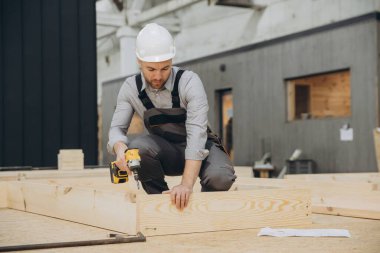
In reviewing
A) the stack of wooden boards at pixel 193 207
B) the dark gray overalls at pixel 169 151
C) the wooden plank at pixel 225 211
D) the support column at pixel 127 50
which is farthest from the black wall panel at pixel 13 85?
the support column at pixel 127 50

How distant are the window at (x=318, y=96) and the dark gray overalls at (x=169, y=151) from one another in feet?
22.6

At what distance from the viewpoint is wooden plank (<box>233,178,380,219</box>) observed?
3.70 meters

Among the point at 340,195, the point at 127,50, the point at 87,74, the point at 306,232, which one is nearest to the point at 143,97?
the point at 306,232

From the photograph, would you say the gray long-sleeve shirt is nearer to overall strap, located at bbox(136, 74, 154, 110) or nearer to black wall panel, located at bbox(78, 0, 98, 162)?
overall strap, located at bbox(136, 74, 154, 110)

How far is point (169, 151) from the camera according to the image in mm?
3551

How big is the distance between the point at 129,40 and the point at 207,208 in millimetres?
12736

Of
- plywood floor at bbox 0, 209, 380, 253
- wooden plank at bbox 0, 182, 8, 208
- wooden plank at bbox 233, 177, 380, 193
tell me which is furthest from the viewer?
wooden plank at bbox 0, 182, 8, 208

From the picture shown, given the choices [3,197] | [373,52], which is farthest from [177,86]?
[373,52]

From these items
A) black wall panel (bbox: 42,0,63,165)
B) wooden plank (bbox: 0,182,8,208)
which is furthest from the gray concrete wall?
wooden plank (bbox: 0,182,8,208)

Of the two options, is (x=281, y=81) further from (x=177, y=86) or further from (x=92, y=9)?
(x=177, y=86)

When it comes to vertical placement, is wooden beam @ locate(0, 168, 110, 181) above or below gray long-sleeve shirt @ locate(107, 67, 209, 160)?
below

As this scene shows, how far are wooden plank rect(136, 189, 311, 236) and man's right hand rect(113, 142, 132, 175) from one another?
25 centimetres

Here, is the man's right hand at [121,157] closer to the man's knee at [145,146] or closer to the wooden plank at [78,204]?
the wooden plank at [78,204]

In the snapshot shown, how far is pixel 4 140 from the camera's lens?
6859 mm
